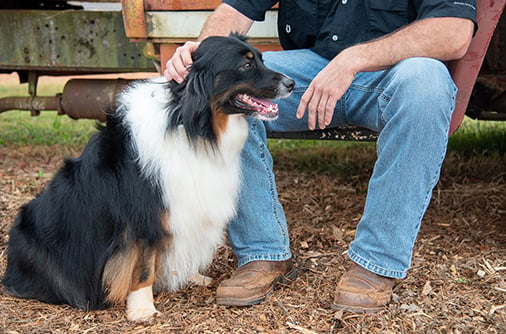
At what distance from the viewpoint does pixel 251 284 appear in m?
2.46

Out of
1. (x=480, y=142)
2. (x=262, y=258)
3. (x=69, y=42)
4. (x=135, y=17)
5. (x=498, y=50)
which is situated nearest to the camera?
(x=262, y=258)

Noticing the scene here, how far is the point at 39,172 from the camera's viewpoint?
14.8 ft

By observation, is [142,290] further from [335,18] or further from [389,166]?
[335,18]

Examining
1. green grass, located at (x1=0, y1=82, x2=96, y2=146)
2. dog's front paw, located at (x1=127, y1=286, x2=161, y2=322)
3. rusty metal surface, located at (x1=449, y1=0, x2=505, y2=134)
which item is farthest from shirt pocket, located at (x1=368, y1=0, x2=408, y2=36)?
green grass, located at (x1=0, y1=82, x2=96, y2=146)

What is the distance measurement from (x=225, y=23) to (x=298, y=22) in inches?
13.8

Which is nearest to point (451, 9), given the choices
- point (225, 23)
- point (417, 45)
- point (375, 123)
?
point (417, 45)

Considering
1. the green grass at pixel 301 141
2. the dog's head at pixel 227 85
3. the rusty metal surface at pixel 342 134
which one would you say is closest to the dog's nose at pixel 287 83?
the dog's head at pixel 227 85

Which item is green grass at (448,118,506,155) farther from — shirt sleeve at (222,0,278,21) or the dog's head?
the dog's head

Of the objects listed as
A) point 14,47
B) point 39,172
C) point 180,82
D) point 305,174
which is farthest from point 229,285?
point 14,47

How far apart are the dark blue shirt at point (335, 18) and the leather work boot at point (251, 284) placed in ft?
3.31

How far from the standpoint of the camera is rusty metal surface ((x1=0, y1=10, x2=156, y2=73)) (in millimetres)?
4609

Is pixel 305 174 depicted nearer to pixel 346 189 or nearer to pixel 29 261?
pixel 346 189

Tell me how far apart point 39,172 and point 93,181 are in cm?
236

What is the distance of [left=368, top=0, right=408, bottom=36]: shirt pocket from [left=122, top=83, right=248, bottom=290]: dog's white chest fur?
2.53ft
